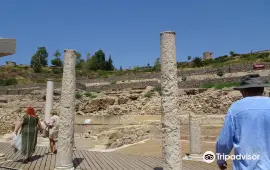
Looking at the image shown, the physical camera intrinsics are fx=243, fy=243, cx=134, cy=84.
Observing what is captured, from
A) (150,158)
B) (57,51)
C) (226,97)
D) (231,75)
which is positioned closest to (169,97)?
(150,158)

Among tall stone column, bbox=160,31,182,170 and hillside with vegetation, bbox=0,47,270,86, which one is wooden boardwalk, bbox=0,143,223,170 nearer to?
tall stone column, bbox=160,31,182,170

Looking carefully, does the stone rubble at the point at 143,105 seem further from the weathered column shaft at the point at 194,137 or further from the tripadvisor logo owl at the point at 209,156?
the tripadvisor logo owl at the point at 209,156

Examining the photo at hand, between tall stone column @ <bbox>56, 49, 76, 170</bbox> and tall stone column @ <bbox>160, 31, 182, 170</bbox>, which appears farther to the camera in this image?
tall stone column @ <bbox>56, 49, 76, 170</bbox>

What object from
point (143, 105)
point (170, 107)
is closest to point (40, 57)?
point (143, 105)

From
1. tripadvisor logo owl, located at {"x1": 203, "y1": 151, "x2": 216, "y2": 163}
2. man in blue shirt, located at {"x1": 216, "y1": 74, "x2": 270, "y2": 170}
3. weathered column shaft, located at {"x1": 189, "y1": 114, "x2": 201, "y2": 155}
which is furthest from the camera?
weathered column shaft, located at {"x1": 189, "y1": 114, "x2": 201, "y2": 155}

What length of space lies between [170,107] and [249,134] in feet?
9.10

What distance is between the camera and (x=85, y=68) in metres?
72.2

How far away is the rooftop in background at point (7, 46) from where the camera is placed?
6.77m

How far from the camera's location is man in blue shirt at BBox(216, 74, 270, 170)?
2076 mm

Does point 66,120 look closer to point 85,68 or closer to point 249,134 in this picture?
point 249,134

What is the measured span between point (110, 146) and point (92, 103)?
38.7ft

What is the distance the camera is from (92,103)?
22.0 meters

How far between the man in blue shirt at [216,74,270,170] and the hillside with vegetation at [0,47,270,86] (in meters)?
46.6

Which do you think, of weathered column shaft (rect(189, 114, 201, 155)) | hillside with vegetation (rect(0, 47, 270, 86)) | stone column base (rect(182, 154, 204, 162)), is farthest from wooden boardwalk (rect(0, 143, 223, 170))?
hillside with vegetation (rect(0, 47, 270, 86))
